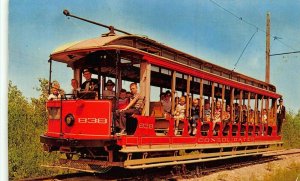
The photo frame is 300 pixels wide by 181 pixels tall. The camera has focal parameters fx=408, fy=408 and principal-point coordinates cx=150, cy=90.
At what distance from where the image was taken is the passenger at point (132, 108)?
292 inches

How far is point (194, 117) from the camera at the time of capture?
986cm

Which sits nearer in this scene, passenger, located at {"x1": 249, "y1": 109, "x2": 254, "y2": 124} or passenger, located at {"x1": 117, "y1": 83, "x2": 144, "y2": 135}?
passenger, located at {"x1": 117, "y1": 83, "x2": 144, "y2": 135}

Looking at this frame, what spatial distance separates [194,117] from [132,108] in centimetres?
252

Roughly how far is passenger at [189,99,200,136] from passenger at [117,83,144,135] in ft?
7.32

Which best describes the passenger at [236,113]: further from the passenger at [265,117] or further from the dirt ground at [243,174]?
the passenger at [265,117]

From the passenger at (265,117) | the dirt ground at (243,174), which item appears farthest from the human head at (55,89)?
the passenger at (265,117)

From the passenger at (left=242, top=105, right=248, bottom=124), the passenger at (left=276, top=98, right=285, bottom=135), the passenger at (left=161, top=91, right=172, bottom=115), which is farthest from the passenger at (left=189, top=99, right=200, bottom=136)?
the passenger at (left=276, top=98, right=285, bottom=135)

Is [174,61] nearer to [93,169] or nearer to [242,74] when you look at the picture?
[93,169]

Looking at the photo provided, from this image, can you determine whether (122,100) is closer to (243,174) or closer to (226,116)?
(243,174)

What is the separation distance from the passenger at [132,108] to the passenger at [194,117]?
223 centimetres

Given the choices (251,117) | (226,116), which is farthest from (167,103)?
(251,117)

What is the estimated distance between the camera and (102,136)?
7203mm

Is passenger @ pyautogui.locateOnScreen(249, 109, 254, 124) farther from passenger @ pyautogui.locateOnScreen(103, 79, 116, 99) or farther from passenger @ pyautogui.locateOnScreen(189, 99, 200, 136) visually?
passenger @ pyautogui.locateOnScreen(103, 79, 116, 99)

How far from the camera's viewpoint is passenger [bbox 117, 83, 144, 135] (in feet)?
24.3
